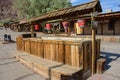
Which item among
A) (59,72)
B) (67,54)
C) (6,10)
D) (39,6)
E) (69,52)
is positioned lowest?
(59,72)

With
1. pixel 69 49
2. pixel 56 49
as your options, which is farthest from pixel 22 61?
pixel 69 49

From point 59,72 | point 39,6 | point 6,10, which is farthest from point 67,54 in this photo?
point 6,10

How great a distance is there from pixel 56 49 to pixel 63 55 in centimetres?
51

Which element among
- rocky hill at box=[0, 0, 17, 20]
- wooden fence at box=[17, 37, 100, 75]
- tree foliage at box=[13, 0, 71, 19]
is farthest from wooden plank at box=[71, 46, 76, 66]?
rocky hill at box=[0, 0, 17, 20]

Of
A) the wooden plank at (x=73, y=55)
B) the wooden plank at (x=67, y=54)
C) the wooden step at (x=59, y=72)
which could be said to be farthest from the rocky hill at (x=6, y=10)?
the wooden plank at (x=73, y=55)

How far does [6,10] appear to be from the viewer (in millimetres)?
72938

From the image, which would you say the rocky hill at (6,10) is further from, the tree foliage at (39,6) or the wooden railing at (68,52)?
the wooden railing at (68,52)

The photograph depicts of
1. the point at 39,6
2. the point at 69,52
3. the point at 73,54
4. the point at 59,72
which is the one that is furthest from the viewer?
the point at 39,6

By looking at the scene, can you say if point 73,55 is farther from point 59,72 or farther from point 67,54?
point 59,72

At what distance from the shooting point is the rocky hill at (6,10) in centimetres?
6962

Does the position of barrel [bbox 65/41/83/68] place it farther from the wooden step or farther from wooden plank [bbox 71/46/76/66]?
the wooden step

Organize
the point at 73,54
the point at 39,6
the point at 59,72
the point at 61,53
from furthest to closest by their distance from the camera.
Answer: the point at 39,6, the point at 61,53, the point at 73,54, the point at 59,72

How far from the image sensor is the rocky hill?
69.6 m

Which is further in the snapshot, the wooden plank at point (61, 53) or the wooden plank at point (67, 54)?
the wooden plank at point (61, 53)
